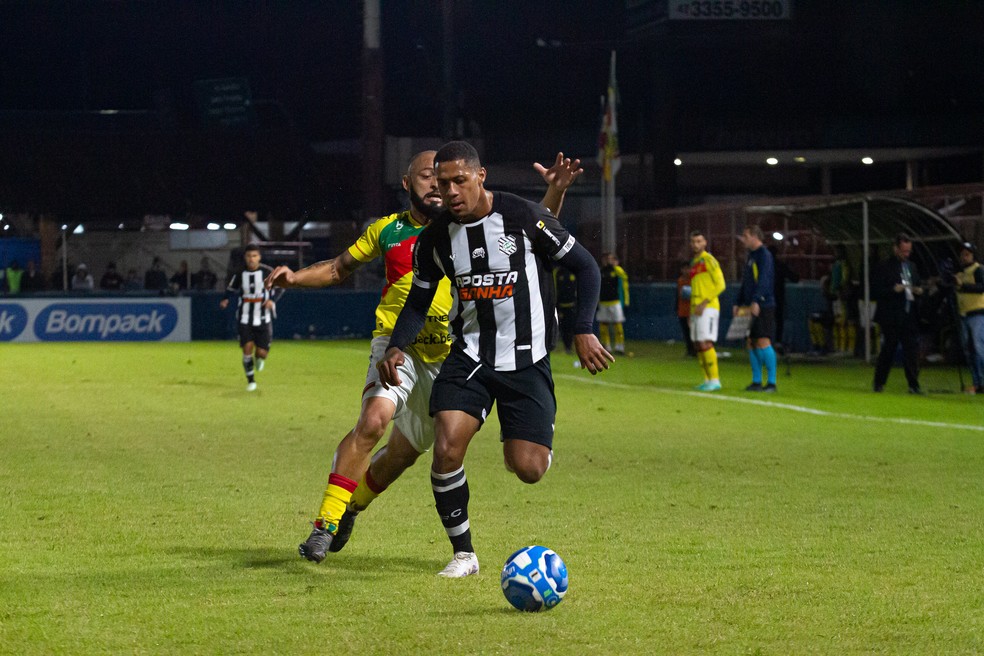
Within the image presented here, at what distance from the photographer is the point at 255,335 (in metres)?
19.7

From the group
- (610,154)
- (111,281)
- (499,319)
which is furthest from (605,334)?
(499,319)

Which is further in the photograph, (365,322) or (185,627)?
(365,322)

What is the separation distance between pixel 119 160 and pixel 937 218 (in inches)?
1176

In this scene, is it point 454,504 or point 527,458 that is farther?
point 454,504

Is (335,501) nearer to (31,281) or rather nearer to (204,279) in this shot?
(204,279)

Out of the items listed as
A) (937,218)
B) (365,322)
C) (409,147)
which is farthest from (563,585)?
(409,147)

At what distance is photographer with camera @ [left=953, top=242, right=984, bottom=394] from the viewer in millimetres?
17875

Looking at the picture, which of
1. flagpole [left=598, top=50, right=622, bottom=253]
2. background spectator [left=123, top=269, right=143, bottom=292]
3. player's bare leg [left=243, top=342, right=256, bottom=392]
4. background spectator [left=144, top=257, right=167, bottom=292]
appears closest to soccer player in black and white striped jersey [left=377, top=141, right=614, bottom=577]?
player's bare leg [left=243, top=342, right=256, bottom=392]

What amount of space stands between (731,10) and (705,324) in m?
27.6

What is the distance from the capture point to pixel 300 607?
5914 mm

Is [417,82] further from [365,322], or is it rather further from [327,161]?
[365,322]

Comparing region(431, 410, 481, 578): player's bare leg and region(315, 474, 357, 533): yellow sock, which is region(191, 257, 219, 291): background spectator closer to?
region(315, 474, 357, 533): yellow sock

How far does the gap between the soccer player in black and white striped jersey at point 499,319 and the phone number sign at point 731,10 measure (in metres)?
38.1

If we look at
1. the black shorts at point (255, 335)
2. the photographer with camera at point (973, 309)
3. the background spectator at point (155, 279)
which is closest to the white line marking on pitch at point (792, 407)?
the photographer with camera at point (973, 309)
